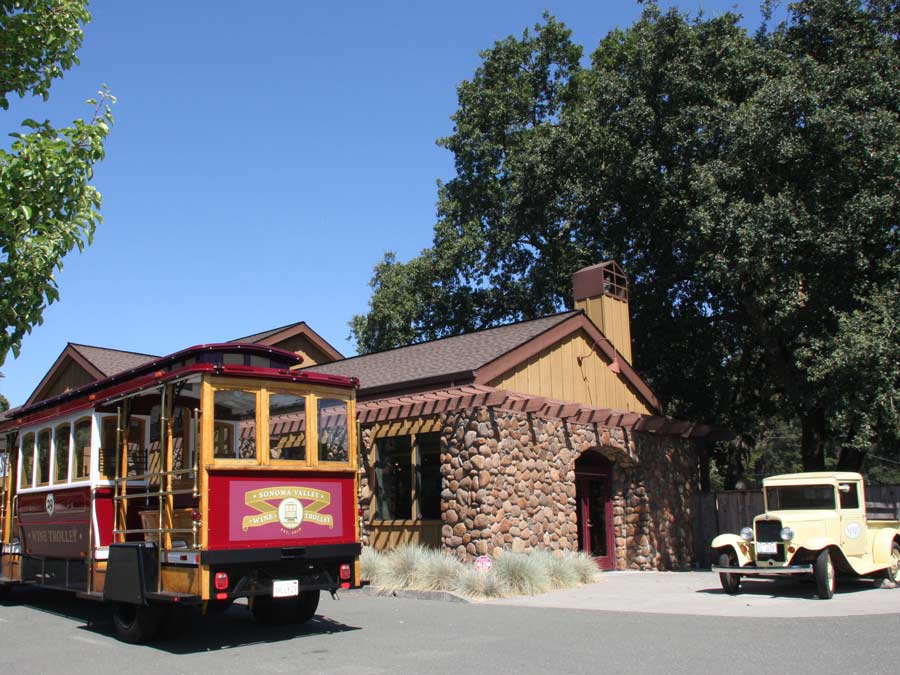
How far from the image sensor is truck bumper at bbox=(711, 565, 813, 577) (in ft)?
42.8

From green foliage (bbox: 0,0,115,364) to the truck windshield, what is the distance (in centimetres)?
1181

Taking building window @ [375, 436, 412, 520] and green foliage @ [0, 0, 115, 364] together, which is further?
building window @ [375, 436, 412, 520]

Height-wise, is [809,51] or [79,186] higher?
[809,51]

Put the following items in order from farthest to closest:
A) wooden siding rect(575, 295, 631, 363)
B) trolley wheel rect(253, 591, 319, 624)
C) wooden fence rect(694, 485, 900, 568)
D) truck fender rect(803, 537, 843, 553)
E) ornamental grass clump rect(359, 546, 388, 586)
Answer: wooden siding rect(575, 295, 631, 363), wooden fence rect(694, 485, 900, 568), ornamental grass clump rect(359, 546, 388, 586), truck fender rect(803, 537, 843, 553), trolley wheel rect(253, 591, 319, 624)

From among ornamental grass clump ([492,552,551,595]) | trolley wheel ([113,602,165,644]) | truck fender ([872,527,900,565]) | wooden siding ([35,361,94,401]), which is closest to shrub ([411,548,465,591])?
ornamental grass clump ([492,552,551,595])

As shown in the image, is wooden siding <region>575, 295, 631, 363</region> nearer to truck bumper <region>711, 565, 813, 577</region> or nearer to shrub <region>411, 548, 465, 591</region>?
truck bumper <region>711, 565, 813, 577</region>

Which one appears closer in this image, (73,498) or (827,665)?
(827,665)

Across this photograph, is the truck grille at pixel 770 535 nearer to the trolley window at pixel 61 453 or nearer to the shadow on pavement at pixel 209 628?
the shadow on pavement at pixel 209 628

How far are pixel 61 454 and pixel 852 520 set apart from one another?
12496mm

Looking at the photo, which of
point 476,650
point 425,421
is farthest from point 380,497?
point 476,650

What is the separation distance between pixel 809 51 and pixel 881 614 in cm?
1613

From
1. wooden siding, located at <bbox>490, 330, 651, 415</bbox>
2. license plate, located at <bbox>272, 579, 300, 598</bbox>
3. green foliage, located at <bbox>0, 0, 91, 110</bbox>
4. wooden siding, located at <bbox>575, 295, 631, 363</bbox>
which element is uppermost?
green foliage, located at <bbox>0, 0, 91, 110</bbox>

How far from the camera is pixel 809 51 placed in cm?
2211

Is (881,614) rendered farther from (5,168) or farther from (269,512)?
(5,168)
